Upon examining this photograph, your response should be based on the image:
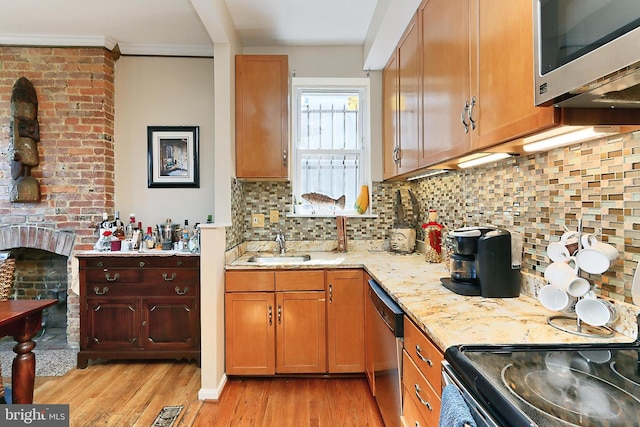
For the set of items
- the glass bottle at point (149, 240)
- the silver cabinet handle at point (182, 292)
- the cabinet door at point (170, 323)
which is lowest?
the cabinet door at point (170, 323)

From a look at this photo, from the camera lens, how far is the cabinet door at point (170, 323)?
271 centimetres

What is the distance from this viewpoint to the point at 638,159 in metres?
1.00

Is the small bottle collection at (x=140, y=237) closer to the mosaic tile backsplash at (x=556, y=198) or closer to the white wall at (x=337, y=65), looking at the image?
the mosaic tile backsplash at (x=556, y=198)

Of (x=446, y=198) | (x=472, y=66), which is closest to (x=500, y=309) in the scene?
(x=472, y=66)

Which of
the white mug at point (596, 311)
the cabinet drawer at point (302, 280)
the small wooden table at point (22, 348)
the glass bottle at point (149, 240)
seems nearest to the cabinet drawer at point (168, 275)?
the glass bottle at point (149, 240)

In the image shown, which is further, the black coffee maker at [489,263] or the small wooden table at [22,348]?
the small wooden table at [22,348]

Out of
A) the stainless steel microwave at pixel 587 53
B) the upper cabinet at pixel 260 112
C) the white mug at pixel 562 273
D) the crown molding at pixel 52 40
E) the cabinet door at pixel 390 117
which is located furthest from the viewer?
the crown molding at pixel 52 40

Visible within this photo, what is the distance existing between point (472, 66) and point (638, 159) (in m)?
0.64

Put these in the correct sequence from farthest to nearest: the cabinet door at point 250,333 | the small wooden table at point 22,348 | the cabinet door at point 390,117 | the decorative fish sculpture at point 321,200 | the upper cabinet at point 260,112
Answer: the decorative fish sculpture at point 321,200, the upper cabinet at point 260,112, the cabinet door at point 390,117, the cabinet door at point 250,333, the small wooden table at point 22,348

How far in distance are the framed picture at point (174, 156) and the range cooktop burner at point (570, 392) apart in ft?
9.71

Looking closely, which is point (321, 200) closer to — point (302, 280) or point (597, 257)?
point (302, 280)

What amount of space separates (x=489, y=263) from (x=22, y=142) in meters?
3.67

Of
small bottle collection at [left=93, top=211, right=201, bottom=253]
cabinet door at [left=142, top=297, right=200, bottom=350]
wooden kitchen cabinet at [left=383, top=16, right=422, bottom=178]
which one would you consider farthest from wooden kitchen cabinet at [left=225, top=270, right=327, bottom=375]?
wooden kitchen cabinet at [left=383, top=16, right=422, bottom=178]

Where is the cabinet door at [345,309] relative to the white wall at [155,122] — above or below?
below
